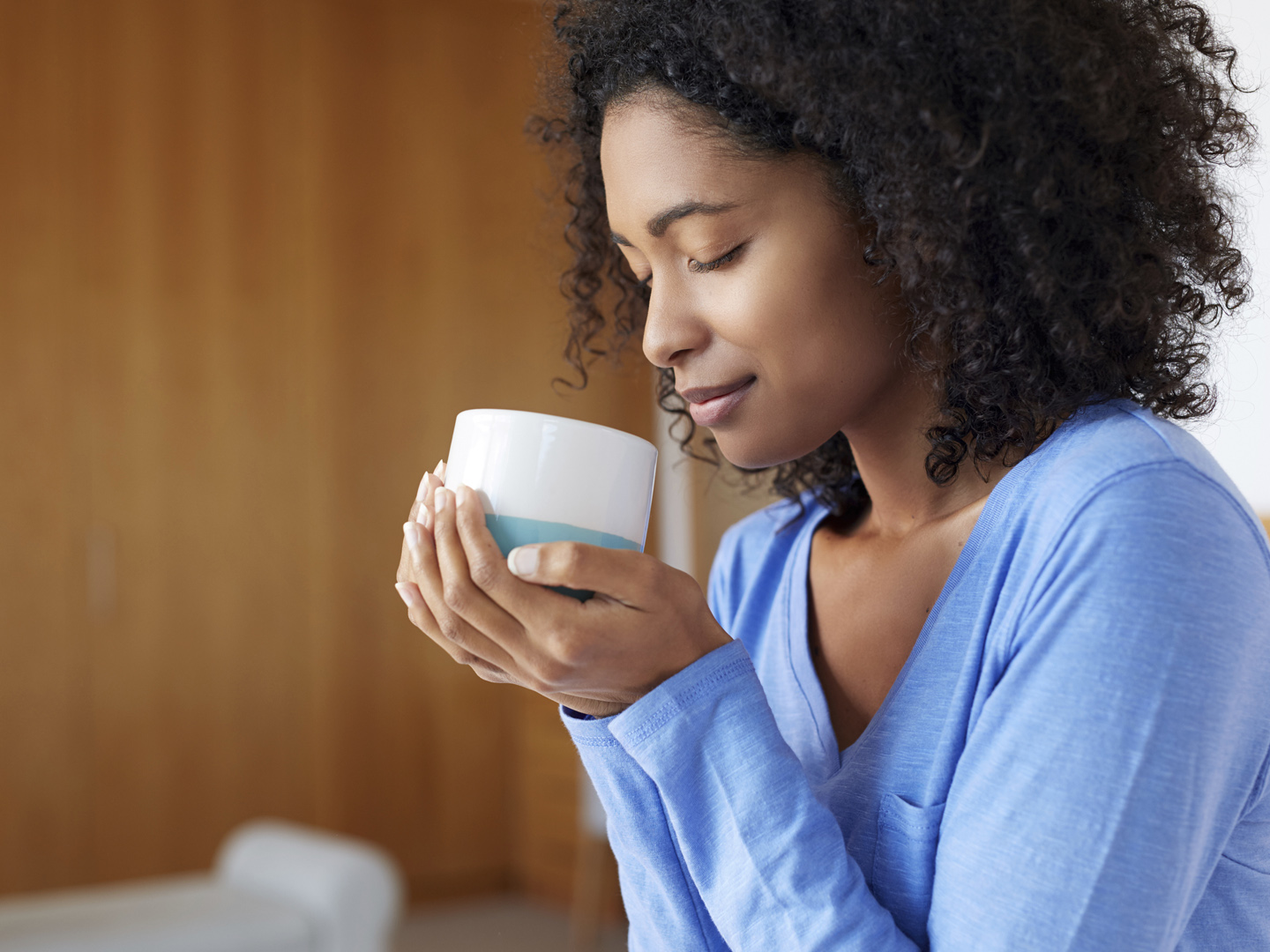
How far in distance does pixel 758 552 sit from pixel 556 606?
0.44 metres

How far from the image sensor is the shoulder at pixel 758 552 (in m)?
1.06

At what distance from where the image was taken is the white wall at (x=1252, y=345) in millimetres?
1950

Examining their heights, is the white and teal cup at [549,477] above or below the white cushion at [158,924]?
above

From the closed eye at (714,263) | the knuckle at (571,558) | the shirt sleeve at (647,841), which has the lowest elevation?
the shirt sleeve at (647,841)

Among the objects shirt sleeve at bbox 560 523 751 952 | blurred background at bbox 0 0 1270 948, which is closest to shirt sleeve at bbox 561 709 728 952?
shirt sleeve at bbox 560 523 751 952

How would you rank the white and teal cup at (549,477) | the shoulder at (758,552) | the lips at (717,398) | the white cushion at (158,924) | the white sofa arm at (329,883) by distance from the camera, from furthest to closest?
the white sofa arm at (329,883) < the white cushion at (158,924) < the shoulder at (758,552) < the lips at (717,398) < the white and teal cup at (549,477)

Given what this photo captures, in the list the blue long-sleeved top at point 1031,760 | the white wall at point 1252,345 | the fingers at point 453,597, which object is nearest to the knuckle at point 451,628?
the fingers at point 453,597

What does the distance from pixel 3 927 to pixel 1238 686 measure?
2372mm

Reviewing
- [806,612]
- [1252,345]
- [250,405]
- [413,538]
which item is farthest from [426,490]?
[250,405]

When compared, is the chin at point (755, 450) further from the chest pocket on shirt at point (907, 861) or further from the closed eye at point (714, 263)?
the chest pocket on shirt at point (907, 861)

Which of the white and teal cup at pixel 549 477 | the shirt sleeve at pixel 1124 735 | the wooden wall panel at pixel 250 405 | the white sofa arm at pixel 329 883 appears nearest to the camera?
the shirt sleeve at pixel 1124 735

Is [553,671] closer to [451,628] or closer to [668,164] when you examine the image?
[451,628]

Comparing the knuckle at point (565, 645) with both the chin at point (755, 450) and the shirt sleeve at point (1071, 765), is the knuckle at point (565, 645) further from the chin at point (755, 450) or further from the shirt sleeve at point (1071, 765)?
the chin at point (755, 450)

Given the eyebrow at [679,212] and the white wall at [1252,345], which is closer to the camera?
the eyebrow at [679,212]
